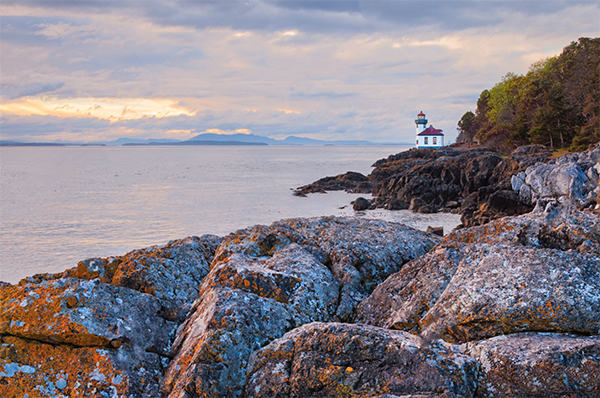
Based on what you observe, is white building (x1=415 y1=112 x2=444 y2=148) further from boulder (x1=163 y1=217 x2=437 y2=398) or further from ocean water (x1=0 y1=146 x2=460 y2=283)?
boulder (x1=163 y1=217 x2=437 y2=398)

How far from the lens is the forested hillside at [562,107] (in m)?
51.7

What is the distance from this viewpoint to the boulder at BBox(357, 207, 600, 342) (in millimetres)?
4133

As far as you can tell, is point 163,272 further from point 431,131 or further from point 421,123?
point 421,123

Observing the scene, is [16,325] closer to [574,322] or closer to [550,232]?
[574,322]

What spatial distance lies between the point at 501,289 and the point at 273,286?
113 inches

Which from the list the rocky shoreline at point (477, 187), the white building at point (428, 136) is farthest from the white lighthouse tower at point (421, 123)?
the rocky shoreline at point (477, 187)

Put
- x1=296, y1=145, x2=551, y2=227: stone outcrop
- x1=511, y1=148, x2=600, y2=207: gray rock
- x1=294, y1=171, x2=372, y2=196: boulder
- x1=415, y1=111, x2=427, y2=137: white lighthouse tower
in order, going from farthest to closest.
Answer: x1=415, y1=111, x2=427, y2=137: white lighthouse tower, x1=294, y1=171, x2=372, y2=196: boulder, x1=296, y1=145, x2=551, y2=227: stone outcrop, x1=511, y1=148, x2=600, y2=207: gray rock

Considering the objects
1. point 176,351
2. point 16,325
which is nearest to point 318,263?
point 176,351

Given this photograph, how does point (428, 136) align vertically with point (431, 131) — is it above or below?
below

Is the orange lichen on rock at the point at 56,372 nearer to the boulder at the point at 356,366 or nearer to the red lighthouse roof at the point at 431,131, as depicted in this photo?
the boulder at the point at 356,366

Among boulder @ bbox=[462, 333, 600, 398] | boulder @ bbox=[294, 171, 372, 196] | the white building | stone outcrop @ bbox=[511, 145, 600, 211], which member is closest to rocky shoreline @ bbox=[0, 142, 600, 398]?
boulder @ bbox=[462, 333, 600, 398]

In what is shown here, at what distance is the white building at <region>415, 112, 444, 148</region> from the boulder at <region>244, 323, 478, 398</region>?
125m

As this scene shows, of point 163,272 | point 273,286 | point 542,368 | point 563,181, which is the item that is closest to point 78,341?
point 163,272

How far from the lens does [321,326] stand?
172 inches
